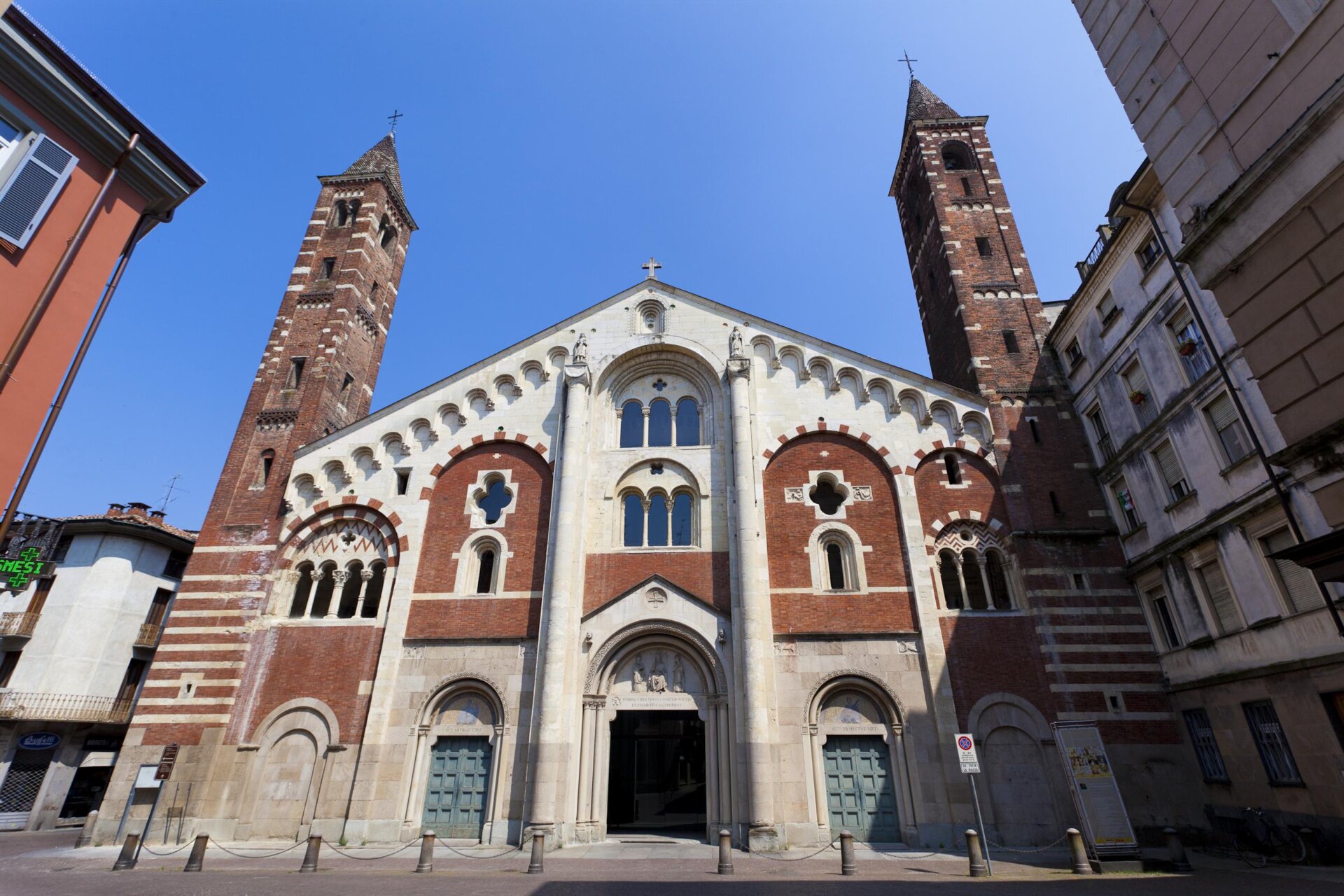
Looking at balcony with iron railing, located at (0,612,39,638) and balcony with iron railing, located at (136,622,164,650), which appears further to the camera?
balcony with iron railing, located at (136,622,164,650)

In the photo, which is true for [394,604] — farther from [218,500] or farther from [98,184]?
[98,184]

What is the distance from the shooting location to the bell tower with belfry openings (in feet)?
61.3

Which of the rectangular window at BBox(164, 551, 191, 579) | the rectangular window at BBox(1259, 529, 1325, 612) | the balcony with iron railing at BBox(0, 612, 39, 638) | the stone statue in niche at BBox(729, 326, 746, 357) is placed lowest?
the rectangular window at BBox(1259, 529, 1325, 612)

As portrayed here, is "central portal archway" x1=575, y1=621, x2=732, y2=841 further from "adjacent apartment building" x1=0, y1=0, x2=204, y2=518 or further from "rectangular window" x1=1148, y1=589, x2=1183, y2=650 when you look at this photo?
"adjacent apartment building" x1=0, y1=0, x2=204, y2=518

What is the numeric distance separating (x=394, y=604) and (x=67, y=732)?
54.8ft

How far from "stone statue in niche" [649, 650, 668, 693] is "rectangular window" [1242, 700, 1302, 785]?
13.1 meters

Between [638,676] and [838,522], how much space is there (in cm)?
716

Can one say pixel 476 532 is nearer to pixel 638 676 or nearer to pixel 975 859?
pixel 638 676

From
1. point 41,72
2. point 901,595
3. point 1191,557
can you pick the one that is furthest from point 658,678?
point 41,72

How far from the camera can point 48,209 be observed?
9383 millimetres

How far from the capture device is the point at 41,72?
29.9ft

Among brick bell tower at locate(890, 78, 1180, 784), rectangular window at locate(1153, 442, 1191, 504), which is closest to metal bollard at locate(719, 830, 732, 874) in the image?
brick bell tower at locate(890, 78, 1180, 784)

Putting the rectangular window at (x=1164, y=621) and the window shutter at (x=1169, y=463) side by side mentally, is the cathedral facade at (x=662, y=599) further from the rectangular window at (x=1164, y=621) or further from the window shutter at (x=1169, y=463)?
the window shutter at (x=1169, y=463)

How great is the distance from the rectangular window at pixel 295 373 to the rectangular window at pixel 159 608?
1241cm
